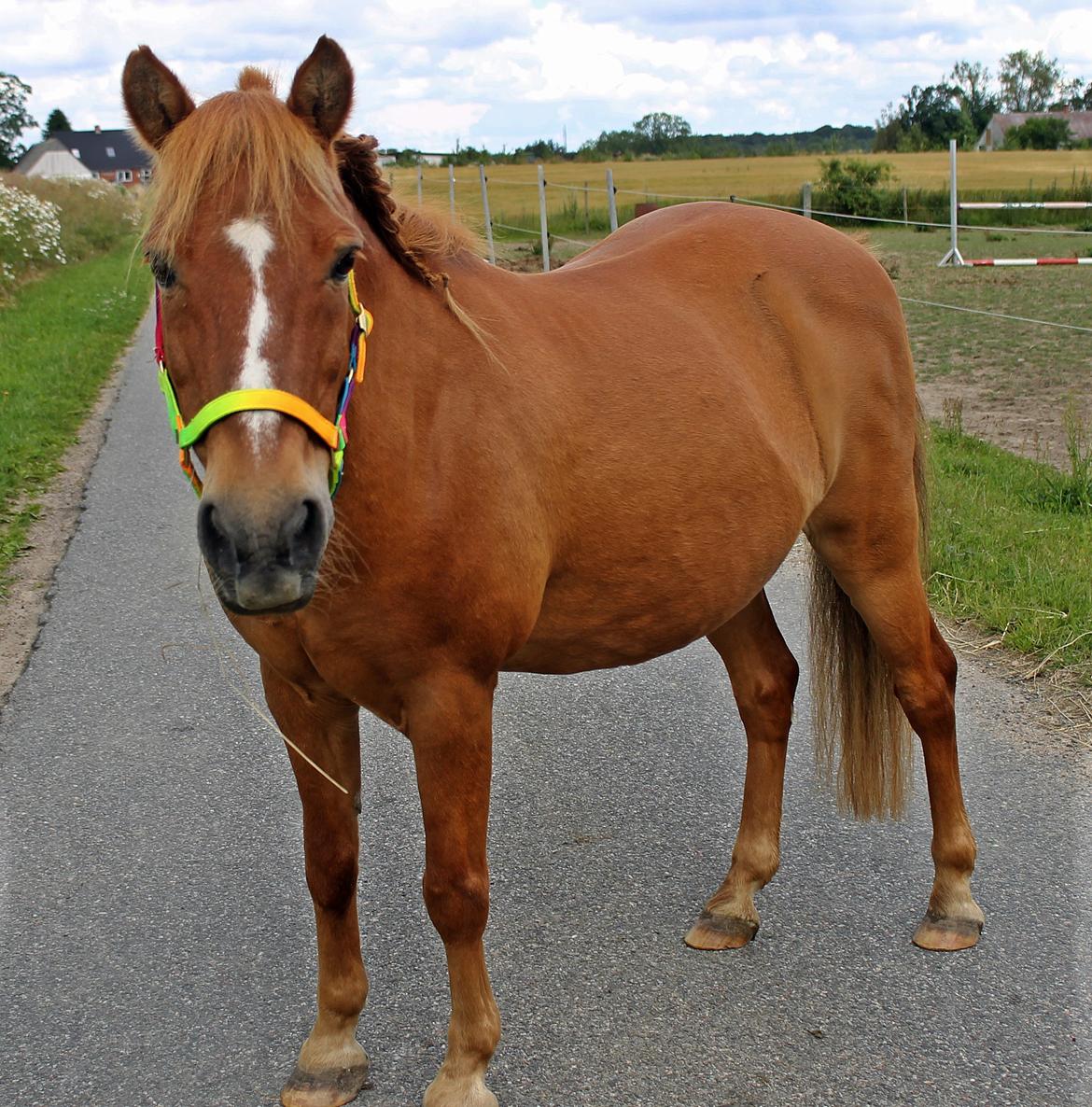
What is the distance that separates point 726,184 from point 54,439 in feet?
107

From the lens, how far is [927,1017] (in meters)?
2.60

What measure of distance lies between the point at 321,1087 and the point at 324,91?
1.95 meters

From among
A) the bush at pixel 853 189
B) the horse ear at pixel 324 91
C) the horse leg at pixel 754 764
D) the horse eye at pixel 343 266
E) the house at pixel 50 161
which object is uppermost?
the house at pixel 50 161

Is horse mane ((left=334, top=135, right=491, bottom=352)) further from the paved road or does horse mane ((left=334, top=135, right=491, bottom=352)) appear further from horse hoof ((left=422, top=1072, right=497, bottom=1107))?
horse hoof ((left=422, top=1072, right=497, bottom=1107))

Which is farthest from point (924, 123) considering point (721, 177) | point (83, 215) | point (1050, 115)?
point (83, 215)

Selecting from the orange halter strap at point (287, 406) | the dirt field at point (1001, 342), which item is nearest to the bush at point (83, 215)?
the dirt field at point (1001, 342)

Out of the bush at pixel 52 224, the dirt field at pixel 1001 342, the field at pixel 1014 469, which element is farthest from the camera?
the bush at pixel 52 224

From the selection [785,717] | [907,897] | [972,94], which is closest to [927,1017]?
[907,897]

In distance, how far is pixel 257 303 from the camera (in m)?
1.81

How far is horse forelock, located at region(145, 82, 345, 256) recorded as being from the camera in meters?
1.85

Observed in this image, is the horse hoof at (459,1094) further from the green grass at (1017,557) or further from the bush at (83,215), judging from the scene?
the bush at (83,215)

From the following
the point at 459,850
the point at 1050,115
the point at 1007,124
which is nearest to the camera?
the point at 459,850

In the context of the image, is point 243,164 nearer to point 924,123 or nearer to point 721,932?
point 721,932

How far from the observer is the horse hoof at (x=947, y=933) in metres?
2.87
